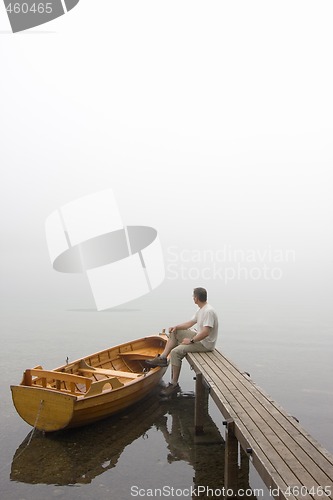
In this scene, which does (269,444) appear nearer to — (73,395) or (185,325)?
(73,395)

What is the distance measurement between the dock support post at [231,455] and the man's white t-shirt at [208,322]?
3.77 m

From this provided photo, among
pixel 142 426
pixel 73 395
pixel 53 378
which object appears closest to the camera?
pixel 73 395

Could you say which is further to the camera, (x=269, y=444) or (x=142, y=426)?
(x=142, y=426)

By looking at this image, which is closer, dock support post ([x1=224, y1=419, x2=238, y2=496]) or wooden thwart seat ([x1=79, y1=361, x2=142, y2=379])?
dock support post ([x1=224, y1=419, x2=238, y2=496])

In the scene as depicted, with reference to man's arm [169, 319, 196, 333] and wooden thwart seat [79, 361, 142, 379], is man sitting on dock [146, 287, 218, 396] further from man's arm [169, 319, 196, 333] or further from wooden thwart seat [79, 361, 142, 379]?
wooden thwart seat [79, 361, 142, 379]

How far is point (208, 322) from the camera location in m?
9.70

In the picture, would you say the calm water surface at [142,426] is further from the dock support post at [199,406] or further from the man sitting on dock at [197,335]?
the man sitting on dock at [197,335]

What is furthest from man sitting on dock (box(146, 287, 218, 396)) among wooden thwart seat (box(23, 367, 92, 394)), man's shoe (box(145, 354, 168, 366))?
Answer: wooden thwart seat (box(23, 367, 92, 394))

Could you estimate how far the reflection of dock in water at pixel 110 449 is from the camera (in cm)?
738

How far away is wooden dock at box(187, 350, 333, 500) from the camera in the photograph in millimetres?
4469

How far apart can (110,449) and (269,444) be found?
4.09 m

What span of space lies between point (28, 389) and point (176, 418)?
3.48 m

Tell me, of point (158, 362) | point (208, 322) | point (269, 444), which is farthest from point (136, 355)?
point (269, 444)

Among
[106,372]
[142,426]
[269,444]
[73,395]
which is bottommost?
[142,426]
